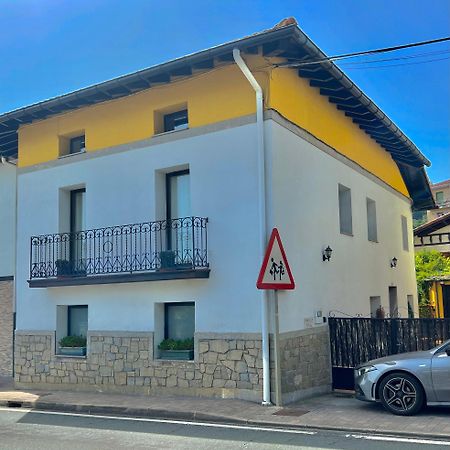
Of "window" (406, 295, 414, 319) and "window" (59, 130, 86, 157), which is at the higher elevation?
"window" (59, 130, 86, 157)

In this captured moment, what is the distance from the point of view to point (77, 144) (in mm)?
13312

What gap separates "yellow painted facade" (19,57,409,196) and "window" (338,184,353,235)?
0.99m

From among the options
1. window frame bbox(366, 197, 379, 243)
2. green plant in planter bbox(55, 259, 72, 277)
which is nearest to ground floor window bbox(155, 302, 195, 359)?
green plant in planter bbox(55, 259, 72, 277)

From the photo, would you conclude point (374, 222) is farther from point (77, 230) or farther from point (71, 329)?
point (71, 329)

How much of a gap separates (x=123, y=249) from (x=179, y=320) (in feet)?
6.37

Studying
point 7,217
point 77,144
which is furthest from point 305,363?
point 7,217

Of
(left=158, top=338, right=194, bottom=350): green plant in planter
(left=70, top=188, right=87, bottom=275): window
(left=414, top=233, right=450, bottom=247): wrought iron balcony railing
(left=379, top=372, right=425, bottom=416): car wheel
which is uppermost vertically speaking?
(left=414, top=233, right=450, bottom=247): wrought iron balcony railing

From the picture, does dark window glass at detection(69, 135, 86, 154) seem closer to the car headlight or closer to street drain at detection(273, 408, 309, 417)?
street drain at detection(273, 408, 309, 417)

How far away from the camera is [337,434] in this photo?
760 cm

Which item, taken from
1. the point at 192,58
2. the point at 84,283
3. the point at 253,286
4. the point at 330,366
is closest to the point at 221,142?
the point at 192,58

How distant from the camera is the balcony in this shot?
422 inches

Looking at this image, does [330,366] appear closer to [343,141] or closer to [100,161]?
[343,141]

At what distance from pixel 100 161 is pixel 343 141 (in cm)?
601

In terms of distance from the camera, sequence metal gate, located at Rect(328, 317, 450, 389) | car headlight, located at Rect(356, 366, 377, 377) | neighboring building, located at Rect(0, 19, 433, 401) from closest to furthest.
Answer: car headlight, located at Rect(356, 366, 377, 377) → neighboring building, located at Rect(0, 19, 433, 401) → metal gate, located at Rect(328, 317, 450, 389)
